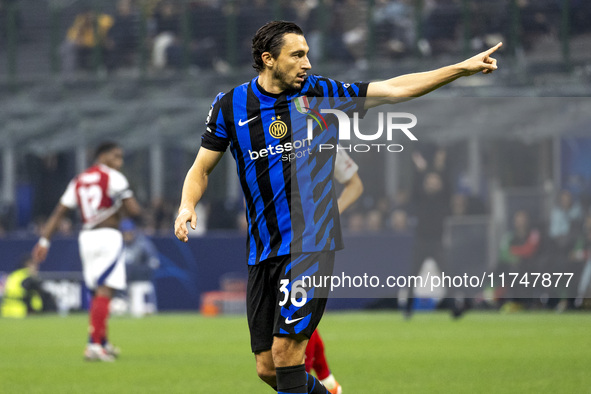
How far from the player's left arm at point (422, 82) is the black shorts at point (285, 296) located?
2.60ft

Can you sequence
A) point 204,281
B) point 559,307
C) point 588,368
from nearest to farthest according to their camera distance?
point 588,368
point 559,307
point 204,281

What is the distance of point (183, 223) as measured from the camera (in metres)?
4.99

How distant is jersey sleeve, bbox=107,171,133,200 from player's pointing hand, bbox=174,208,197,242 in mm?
6408

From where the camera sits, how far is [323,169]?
532 centimetres

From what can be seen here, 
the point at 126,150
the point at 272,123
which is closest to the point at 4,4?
the point at 126,150

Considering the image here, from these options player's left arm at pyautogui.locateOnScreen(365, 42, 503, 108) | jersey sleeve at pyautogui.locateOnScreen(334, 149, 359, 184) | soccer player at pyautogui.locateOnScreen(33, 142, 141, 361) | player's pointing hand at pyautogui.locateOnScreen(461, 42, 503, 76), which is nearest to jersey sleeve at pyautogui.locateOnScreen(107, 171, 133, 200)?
soccer player at pyautogui.locateOnScreen(33, 142, 141, 361)

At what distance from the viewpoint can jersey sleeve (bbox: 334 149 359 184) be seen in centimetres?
626

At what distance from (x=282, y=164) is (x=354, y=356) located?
5.93 metres

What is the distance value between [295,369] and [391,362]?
5240 millimetres

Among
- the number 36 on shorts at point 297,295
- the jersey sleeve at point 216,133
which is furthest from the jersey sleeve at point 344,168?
the number 36 on shorts at point 297,295

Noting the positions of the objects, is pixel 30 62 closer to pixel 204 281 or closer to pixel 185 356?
pixel 204 281

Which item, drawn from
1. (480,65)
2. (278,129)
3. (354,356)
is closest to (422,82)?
(480,65)

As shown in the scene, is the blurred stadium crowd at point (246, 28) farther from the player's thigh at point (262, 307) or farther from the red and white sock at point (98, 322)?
the player's thigh at point (262, 307)

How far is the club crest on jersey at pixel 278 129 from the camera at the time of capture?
5.28 meters
